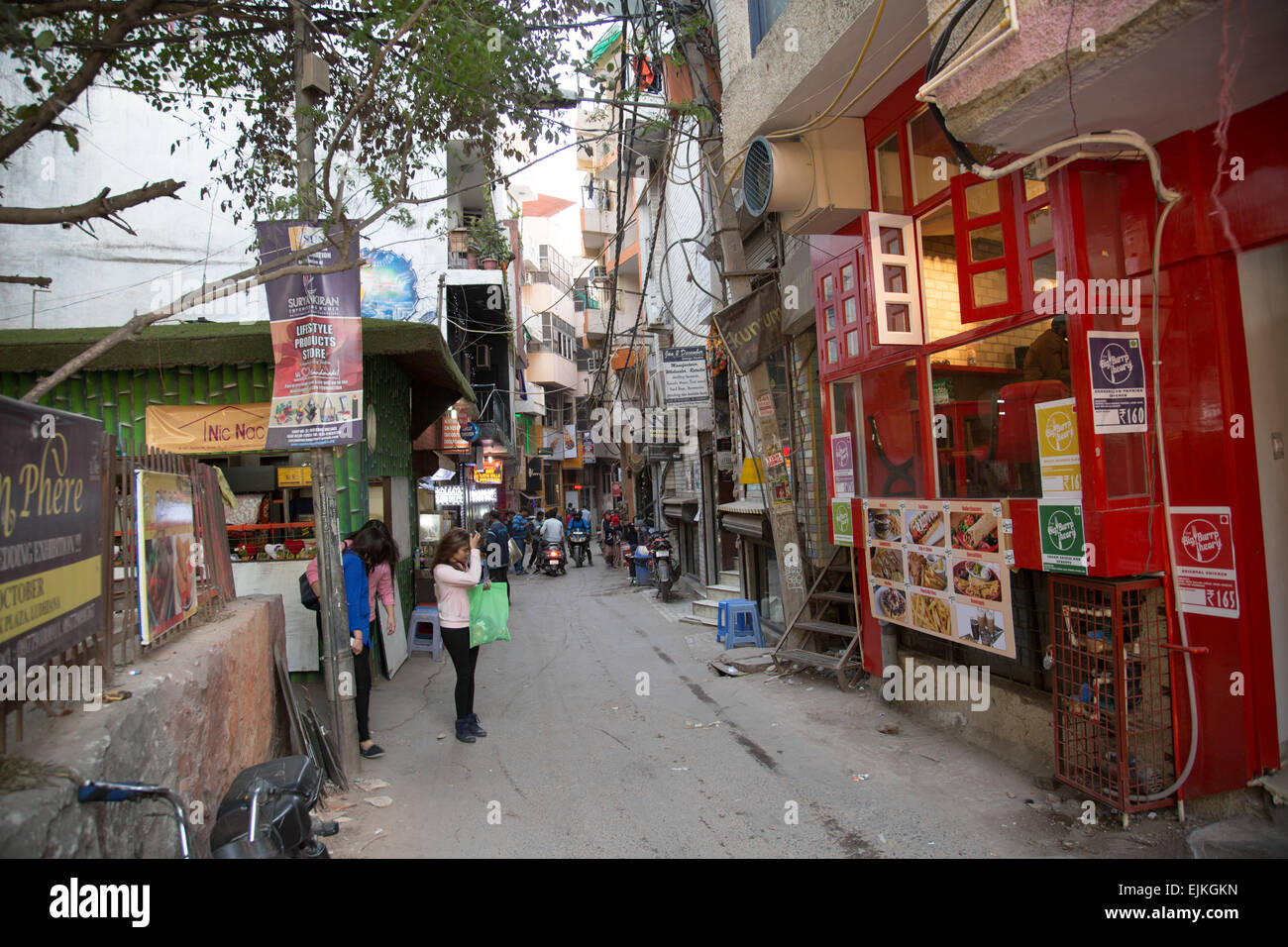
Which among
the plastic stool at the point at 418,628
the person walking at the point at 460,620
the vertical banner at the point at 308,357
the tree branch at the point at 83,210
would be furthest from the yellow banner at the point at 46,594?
the plastic stool at the point at 418,628

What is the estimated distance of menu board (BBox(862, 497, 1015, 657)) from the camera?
5.27 m

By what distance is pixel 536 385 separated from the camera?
41531 mm

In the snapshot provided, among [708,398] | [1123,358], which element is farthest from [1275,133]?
[708,398]

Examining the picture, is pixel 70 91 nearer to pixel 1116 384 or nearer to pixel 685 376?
pixel 1116 384

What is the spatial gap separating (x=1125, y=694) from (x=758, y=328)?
577cm

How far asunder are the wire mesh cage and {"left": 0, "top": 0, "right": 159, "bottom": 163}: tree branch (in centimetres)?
650

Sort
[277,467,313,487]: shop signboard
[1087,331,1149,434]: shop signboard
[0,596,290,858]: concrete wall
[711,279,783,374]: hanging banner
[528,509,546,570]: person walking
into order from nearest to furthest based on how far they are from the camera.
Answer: [0,596,290,858]: concrete wall
[1087,331,1149,434]: shop signboard
[711,279,783,374]: hanging banner
[277,467,313,487]: shop signboard
[528,509,546,570]: person walking

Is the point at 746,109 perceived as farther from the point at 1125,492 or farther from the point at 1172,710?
the point at 1172,710

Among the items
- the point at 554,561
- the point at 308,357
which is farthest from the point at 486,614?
the point at 554,561

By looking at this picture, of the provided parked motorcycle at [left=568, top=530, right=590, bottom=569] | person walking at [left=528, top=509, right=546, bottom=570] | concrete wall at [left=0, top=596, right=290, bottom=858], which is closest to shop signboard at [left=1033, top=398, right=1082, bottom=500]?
concrete wall at [left=0, top=596, right=290, bottom=858]

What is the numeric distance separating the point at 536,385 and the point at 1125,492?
38420 mm

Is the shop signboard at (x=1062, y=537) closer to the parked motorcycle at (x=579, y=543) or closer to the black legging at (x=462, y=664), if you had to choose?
the black legging at (x=462, y=664)

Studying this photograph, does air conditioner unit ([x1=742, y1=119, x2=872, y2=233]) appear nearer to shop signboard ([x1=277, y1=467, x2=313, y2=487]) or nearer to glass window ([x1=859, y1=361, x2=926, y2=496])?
glass window ([x1=859, y1=361, x2=926, y2=496])

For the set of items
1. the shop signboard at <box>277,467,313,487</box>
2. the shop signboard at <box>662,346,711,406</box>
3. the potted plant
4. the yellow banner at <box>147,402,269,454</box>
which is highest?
the potted plant
